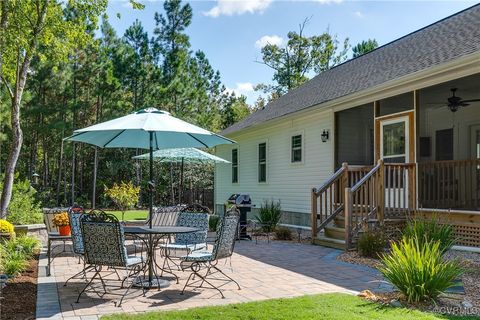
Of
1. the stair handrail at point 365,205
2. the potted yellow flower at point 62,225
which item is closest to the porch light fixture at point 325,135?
the stair handrail at point 365,205

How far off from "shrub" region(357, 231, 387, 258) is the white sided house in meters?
0.76

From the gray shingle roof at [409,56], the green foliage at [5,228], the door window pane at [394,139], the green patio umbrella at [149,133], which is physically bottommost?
the green foliage at [5,228]

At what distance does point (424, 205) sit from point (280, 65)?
28275 millimetres

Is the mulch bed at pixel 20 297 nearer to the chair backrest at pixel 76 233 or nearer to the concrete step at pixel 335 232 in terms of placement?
the chair backrest at pixel 76 233

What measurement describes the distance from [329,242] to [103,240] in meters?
5.94

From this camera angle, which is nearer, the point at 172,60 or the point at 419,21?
the point at 419,21

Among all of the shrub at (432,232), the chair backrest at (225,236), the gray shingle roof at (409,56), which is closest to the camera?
the chair backrest at (225,236)

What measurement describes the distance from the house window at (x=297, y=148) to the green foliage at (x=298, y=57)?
22.5 m

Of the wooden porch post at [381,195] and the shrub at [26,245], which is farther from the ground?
the wooden porch post at [381,195]

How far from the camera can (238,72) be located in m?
39.2

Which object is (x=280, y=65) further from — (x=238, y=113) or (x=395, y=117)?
(x=395, y=117)

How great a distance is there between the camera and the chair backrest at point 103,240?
5543 mm

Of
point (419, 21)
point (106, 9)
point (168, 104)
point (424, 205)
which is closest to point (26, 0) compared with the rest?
point (106, 9)

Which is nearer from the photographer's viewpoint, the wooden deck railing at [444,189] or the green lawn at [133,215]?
the wooden deck railing at [444,189]
